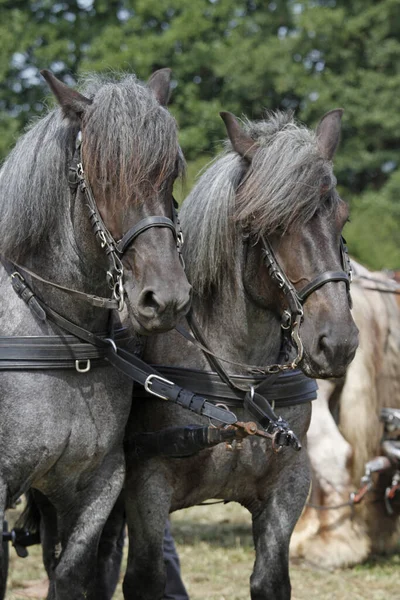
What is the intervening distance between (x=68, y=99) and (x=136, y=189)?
0.38m

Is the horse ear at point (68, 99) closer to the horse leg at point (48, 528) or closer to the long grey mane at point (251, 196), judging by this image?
the long grey mane at point (251, 196)

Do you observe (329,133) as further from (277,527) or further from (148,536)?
(148,536)

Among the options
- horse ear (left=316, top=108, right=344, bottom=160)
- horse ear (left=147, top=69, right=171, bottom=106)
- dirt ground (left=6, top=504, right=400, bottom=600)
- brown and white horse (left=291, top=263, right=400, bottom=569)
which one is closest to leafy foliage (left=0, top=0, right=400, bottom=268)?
brown and white horse (left=291, top=263, right=400, bottom=569)

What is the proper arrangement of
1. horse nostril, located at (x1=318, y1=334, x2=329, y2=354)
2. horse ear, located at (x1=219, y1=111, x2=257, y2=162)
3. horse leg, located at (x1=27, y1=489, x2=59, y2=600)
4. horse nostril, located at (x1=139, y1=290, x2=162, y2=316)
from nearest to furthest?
horse nostril, located at (x1=139, y1=290, x2=162, y2=316) < horse nostril, located at (x1=318, y1=334, x2=329, y2=354) < horse ear, located at (x1=219, y1=111, x2=257, y2=162) < horse leg, located at (x1=27, y1=489, x2=59, y2=600)

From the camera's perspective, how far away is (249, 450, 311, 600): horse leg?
342 centimetres

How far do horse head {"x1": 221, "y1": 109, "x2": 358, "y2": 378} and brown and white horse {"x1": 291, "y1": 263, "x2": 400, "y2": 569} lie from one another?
2344 millimetres

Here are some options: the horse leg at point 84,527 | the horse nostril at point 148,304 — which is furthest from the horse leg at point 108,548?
the horse nostril at point 148,304

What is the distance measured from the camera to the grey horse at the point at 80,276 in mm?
2855

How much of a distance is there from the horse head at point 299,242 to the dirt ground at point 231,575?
2361 millimetres

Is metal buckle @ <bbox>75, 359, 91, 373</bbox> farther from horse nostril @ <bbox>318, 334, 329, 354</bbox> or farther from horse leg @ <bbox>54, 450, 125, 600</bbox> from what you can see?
horse nostril @ <bbox>318, 334, 329, 354</bbox>

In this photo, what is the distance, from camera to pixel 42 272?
3088 millimetres

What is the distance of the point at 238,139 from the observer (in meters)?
3.35

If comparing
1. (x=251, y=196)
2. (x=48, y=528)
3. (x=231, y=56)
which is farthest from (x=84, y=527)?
(x=231, y=56)

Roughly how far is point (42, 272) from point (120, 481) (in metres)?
0.77
